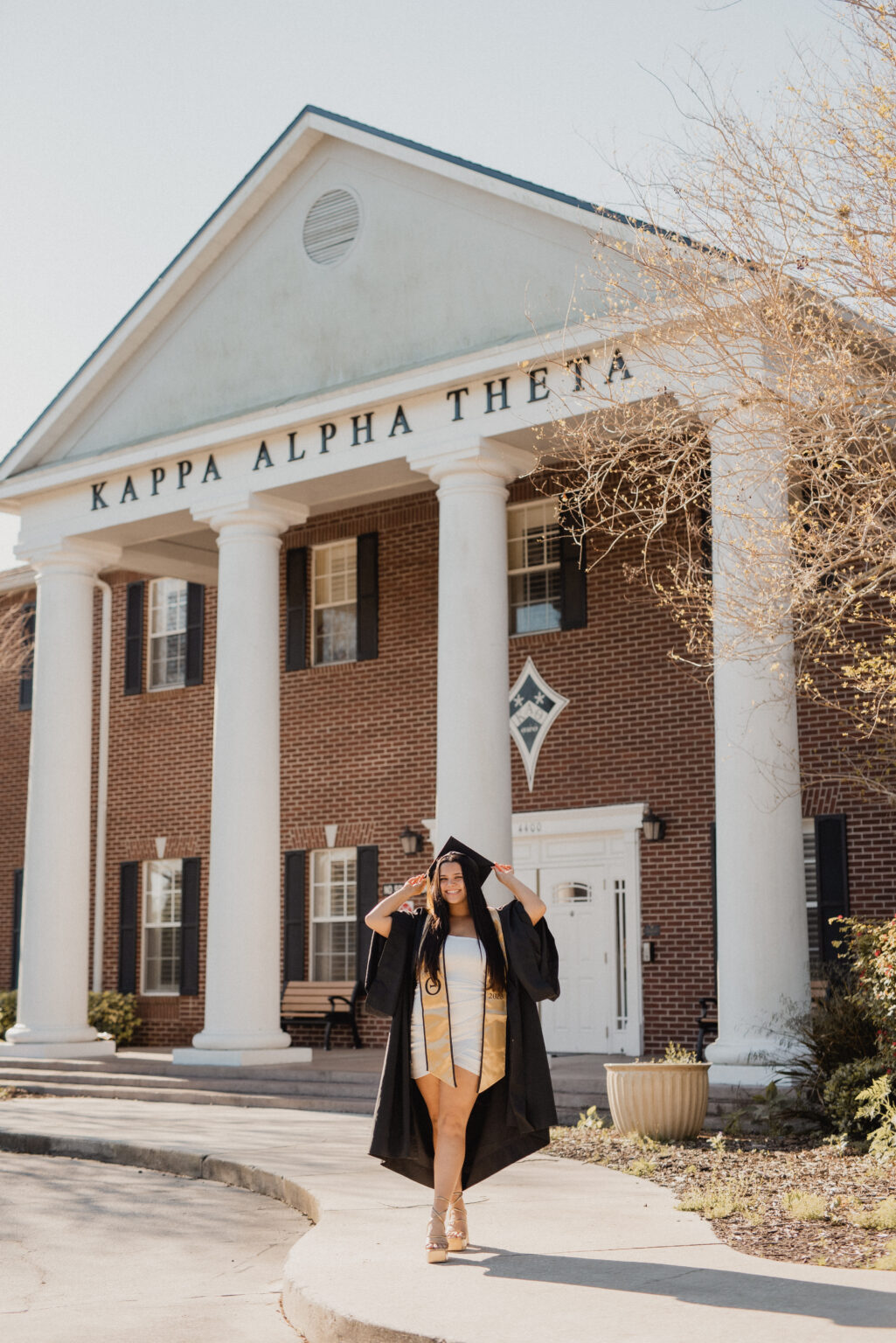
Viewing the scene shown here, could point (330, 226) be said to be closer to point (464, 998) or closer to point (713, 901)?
point (713, 901)

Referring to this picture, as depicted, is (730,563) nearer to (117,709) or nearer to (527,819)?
(527,819)

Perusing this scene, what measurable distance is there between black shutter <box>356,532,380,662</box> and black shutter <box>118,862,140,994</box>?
16.4 ft

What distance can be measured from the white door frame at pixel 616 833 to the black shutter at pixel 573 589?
2.16 m

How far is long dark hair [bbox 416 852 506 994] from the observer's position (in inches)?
265

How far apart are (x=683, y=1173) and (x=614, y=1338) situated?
4424 mm

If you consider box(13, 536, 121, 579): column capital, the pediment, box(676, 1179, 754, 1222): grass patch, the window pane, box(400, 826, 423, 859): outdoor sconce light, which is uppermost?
the pediment

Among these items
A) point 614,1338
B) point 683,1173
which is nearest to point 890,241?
point 683,1173

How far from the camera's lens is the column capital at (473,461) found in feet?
48.6

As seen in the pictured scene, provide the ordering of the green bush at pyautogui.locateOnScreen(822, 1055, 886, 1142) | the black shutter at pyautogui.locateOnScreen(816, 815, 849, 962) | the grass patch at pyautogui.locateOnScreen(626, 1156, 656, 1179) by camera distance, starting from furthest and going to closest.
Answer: the black shutter at pyautogui.locateOnScreen(816, 815, 849, 962), the green bush at pyautogui.locateOnScreen(822, 1055, 886, 1142), the grass patch at pyautogui.locateOnScreen(626, 1156, 656, 1179)

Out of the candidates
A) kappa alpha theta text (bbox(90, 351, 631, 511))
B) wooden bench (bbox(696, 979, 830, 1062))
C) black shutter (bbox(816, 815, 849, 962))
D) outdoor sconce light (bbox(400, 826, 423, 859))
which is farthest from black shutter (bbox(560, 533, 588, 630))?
wooden bench (bbox(696, 979, 830, 1062))

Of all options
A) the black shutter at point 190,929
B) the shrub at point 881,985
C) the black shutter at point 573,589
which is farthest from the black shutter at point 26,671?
the shrub at point 881,985

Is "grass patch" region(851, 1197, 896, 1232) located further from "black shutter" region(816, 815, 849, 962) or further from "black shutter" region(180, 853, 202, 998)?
"black shutter" region(180, 853, 202, 998)

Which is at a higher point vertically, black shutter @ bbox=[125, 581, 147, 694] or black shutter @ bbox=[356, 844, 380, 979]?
black shutter @ bbox=[125, 581, 147, 694]

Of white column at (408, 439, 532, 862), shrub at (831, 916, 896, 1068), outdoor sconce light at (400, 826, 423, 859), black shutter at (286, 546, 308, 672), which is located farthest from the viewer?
black shutter at (286, 546, 308, 672)
